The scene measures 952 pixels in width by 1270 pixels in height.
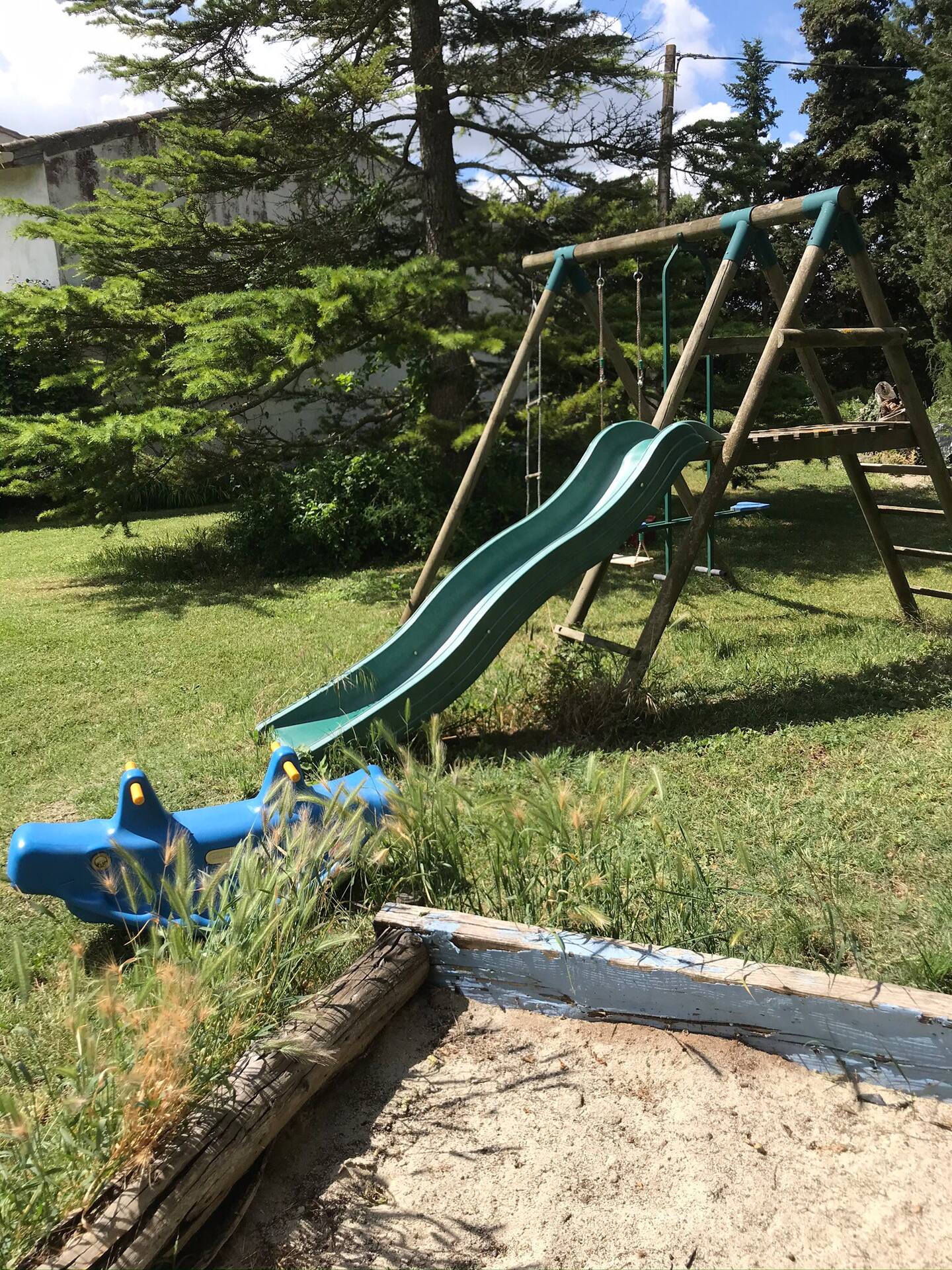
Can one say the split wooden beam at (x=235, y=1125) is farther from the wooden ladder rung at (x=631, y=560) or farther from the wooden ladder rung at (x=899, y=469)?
the wooden ladder rung at (x=899, y=469)

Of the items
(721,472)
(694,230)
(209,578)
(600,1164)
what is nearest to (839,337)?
(694,230)

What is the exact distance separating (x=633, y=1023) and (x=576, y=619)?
3.56 meters

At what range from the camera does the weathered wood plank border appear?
7.41 ft

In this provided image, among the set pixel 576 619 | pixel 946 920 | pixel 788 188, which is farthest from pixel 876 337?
pixel 788 188

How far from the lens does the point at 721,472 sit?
210 inches

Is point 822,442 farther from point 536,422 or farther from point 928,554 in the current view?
point 536,422

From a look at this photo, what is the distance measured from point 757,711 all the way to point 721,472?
1296mm

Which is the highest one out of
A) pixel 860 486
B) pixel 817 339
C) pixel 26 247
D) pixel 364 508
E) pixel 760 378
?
pixel 26 247

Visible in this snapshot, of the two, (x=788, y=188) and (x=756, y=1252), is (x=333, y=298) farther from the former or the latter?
(x=788, y=188)

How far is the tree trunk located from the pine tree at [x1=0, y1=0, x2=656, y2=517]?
2cm

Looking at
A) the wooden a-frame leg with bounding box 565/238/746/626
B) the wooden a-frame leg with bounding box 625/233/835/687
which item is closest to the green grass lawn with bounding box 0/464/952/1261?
the wooden a-frame leg with bounding box 625/233/835/687

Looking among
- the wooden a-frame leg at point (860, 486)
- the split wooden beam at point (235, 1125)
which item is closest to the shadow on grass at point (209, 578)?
the wooden a-frame leg at point (860, 486)

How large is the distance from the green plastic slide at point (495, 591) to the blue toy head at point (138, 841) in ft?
3.11

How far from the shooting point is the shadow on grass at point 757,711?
196 inches
